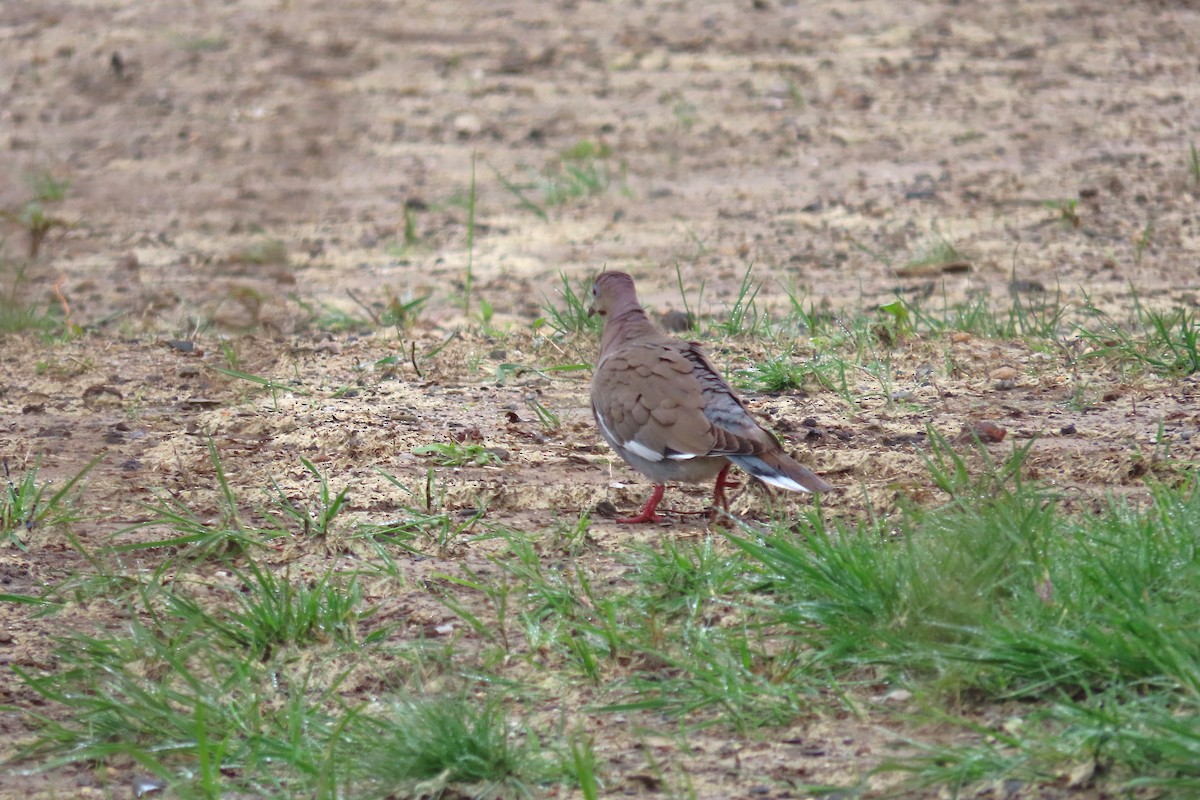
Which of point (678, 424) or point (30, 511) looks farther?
point (30, 511)

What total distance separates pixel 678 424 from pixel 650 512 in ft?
0.95

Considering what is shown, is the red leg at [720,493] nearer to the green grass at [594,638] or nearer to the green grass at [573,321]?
the green grass at [594,638]

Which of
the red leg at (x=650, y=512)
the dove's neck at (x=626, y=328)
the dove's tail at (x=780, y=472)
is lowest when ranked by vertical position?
the red leg at (x=650, y=512)

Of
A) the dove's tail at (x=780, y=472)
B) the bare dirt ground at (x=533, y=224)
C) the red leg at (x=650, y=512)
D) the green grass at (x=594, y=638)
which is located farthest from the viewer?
the bare dirt ground at (x=533, y=224)

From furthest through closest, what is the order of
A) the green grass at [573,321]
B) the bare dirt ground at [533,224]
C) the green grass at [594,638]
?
the green grass at [573,321]
the bare dirt ground at [533,224]
the green grass at [594,638]

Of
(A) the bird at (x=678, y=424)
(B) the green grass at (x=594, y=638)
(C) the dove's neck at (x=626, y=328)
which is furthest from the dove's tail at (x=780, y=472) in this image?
(C) the dove's neck at (x=626, y=328)

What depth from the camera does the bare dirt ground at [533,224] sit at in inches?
173

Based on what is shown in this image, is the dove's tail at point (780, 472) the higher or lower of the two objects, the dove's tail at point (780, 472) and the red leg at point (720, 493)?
the higher

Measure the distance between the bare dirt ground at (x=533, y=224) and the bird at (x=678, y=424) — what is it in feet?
0.62

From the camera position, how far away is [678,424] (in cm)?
397

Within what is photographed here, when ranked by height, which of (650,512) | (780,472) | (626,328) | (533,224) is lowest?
(533,224)

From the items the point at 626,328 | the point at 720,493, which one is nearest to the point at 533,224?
the point at 626,328

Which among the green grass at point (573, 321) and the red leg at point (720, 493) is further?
the green grass at point (573, 321)

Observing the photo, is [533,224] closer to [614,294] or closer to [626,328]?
[614,294]
